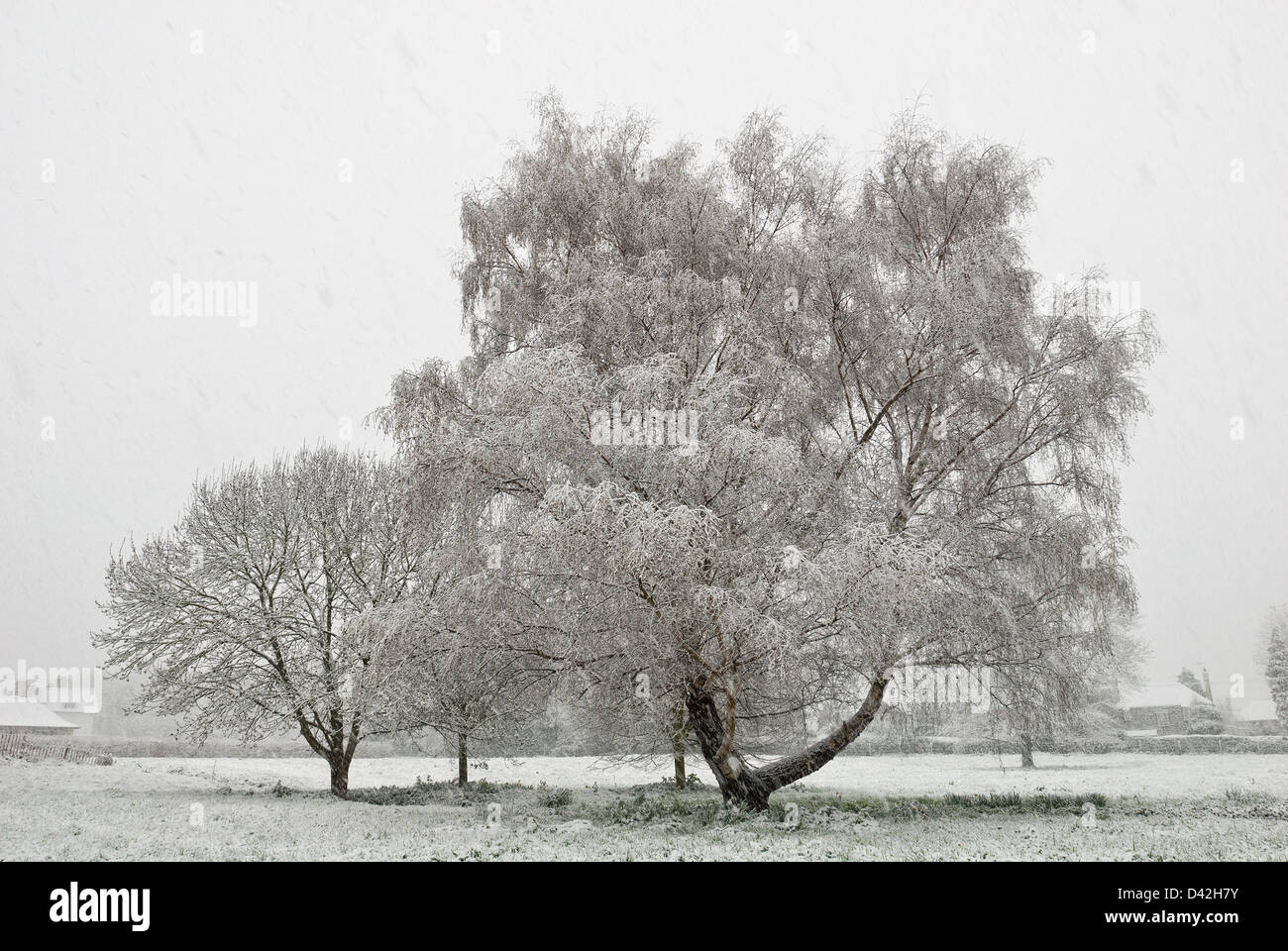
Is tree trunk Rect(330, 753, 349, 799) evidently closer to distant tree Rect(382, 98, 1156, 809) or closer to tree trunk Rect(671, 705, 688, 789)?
tree trunk Rect(671, 705, 688, 789)

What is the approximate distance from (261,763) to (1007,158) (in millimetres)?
30685

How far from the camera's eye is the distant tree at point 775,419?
461 inches

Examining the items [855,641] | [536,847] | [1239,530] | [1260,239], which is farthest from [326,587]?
[1260,239]

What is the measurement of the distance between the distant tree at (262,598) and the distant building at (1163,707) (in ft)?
121

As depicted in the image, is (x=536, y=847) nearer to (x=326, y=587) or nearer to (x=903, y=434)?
(x=903, y=434)

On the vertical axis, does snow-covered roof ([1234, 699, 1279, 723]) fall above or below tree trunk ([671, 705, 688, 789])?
below

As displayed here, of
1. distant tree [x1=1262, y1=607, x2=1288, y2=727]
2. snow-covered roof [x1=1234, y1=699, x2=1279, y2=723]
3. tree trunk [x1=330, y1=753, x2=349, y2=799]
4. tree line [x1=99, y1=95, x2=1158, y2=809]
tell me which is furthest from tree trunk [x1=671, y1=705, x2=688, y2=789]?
snow-covered roof [x1=1234, y1=699, x2=1279, y2=723]

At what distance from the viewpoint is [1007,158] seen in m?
15.3

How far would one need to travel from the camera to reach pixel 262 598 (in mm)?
19688

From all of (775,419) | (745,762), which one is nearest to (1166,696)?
(745,762)

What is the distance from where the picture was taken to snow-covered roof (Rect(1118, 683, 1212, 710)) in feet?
145

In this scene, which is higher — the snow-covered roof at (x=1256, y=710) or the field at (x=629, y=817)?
the field at (x=629, y=817)

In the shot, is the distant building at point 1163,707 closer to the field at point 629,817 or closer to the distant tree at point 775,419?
the field at point 629,817

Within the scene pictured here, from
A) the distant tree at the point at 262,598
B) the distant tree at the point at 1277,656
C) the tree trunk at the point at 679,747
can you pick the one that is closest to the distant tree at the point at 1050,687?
the tree trunk at the point at 679,747
